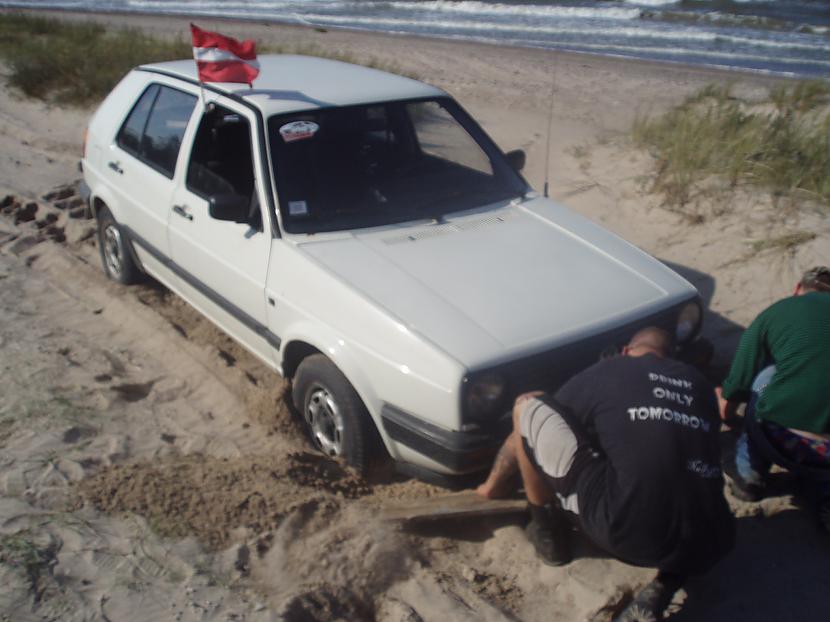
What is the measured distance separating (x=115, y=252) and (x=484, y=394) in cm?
374

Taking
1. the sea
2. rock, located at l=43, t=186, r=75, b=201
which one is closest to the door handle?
rock, located at l=43, t=186, r=75, b=201

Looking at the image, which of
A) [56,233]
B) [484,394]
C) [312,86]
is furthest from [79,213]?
[484,394]

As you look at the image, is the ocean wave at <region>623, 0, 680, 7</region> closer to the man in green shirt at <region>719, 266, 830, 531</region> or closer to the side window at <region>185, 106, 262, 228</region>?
the side window at <region>185, 106, 262, 228</region>

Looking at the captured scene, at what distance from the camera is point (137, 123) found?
5535 millimetres

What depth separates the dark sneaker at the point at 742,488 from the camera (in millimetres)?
3971

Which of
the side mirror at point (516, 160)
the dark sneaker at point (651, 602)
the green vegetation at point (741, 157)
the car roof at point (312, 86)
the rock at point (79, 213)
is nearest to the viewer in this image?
the dark sneaker at point (651, 602)

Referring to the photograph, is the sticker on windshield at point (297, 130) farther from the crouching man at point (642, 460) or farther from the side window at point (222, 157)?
the crouching man at point (642, 460)

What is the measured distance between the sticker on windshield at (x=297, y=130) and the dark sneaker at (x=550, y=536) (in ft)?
7.52

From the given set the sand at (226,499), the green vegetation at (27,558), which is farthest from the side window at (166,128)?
the green vegetation at (27,558)

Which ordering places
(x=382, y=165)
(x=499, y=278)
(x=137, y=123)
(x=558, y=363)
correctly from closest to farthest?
1. (x=558, y=363)
2. (x=499, y=278)
3. (x=382, y=165)
4. (x=137, y=123)

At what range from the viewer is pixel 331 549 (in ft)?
11.4

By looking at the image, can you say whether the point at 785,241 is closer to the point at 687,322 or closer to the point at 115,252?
the point at 687,322

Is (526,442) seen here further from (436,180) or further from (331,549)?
(436,180)

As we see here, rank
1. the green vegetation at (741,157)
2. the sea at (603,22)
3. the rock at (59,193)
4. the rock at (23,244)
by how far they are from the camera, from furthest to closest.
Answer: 1. the sea at (603,22)
2. the rock at (59,193)
3. the green vegetation at (741,157)
4. the rock at (23,244)
